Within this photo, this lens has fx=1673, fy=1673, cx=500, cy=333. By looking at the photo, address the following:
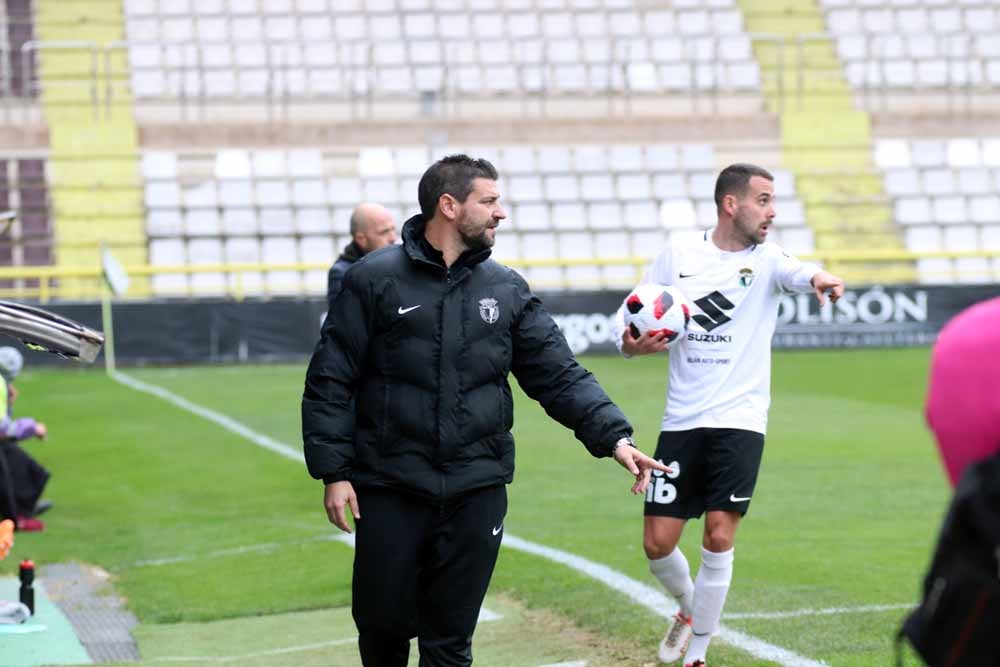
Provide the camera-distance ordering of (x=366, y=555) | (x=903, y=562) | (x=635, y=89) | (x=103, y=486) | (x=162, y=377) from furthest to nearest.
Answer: (x=635, y=89), (x=162, y=377), (x=103, y=486), (x=903, y=562), (x=366, y=555)

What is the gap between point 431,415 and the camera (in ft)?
18.4

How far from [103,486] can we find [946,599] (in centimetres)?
1203

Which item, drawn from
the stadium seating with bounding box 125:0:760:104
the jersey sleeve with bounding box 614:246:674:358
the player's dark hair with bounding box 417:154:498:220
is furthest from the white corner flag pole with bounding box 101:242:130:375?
the player's dark hair with bounding box 417:154:498:220

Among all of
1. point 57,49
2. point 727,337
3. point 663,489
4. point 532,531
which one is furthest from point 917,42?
point 663,489

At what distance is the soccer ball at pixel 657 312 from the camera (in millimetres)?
7016

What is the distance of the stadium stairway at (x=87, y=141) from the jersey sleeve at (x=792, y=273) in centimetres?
2174

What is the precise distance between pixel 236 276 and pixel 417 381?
75.6 ft

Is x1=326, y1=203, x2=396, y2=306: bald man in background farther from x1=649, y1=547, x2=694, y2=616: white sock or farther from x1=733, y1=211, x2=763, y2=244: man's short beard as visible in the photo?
x1=649, y1=547, x2=694, y2=616: white sock

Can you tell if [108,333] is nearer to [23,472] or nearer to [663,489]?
[23,472]

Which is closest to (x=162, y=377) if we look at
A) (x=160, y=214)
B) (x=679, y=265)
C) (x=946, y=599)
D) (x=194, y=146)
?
(x=160, y=214)

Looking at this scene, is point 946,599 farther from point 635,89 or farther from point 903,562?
point 635,89

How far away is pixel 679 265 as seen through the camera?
24.4 feet

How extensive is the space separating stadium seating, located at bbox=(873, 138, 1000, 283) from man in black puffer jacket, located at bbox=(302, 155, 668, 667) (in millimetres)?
24957

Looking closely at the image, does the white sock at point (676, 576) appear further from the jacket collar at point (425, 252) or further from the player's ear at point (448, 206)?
the player's ear at point (448, 206)
